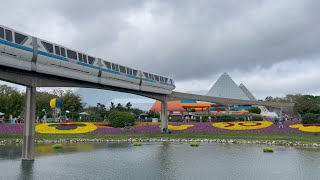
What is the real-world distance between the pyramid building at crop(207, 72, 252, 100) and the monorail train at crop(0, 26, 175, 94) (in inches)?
4528

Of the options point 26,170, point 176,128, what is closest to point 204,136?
point 176,128

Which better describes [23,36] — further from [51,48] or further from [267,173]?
[267,173]

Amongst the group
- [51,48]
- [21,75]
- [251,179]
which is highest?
[51,48]

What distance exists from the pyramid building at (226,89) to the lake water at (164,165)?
12659 cm

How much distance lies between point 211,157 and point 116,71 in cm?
1881

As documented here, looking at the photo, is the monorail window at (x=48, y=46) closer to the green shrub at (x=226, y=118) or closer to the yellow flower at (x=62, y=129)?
the yellow flower at (x=62, y=129)

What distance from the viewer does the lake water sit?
2703 centimetres

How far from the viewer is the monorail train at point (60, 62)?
100 ft

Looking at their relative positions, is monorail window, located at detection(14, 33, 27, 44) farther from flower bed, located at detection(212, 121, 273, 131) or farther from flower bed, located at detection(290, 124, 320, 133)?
flower bed, located at detection(290, 124, 320, 133)

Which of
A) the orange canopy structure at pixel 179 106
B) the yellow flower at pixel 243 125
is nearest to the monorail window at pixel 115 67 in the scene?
the yellow flower at pixel 243 125

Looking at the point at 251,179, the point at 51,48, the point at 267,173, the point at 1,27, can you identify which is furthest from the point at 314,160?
the point at 1,27

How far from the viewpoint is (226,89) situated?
557 feet

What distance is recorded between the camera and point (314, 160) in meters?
34.2

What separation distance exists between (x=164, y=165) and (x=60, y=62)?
14.3 metres
